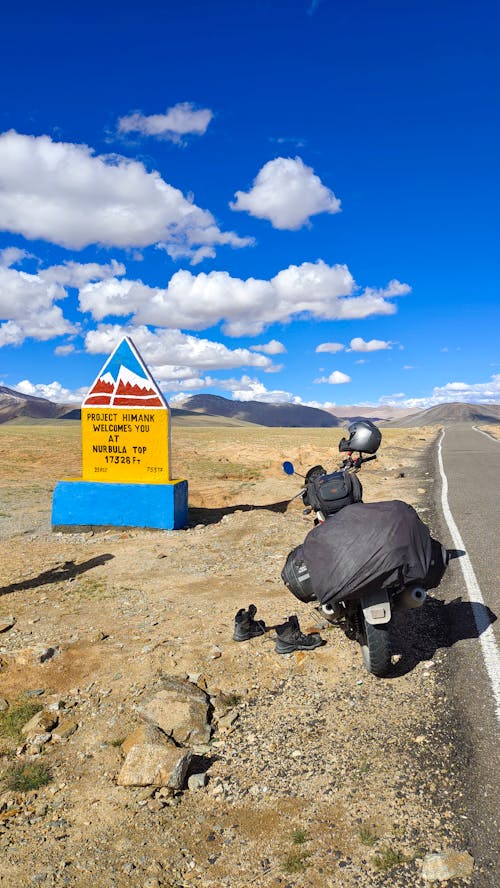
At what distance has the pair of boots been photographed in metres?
5.28

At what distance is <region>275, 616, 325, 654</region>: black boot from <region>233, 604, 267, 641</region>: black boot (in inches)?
13.6

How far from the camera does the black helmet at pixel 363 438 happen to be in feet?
19.3

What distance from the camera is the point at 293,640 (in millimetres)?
5305

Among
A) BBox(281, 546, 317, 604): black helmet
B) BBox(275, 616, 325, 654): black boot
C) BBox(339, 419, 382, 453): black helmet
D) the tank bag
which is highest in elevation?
BBox(339, 419, 382, 453): black helmet

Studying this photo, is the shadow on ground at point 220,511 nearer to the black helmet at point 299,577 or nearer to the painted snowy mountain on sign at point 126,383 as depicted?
the painted snowy mountain on sign at point 126,383

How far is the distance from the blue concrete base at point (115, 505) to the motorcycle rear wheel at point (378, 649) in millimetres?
7114

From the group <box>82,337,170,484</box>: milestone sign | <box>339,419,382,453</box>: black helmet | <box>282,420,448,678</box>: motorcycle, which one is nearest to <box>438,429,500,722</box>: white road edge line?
<box>282,420,448,678</box>: motorcycle

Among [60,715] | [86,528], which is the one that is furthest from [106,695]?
[86,528]

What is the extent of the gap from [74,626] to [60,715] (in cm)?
191

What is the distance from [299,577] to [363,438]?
2000 mm

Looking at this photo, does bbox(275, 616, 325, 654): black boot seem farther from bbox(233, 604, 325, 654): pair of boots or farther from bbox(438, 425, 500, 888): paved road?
bbox(438, 425, 500, 888): paved road

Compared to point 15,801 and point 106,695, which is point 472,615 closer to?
point 106,695

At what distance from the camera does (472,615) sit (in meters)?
5.86

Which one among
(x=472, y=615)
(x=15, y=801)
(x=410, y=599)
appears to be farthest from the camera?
(x=472, y=615)
